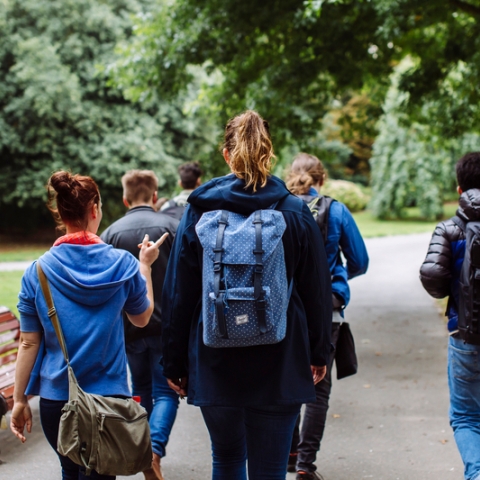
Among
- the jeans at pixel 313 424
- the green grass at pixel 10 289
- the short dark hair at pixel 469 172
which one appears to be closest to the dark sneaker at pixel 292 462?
the jeans at pixel 313 424

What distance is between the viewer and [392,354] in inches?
303

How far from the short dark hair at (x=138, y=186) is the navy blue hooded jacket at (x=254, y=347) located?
1730 mm

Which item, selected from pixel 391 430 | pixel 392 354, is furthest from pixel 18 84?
pixel 391 430

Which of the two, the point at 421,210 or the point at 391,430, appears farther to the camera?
the point at 421,210

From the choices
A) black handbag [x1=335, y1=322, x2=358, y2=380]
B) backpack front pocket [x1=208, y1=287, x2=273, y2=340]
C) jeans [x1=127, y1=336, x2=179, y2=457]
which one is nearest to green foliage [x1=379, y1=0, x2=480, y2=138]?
black handbag [x1=335, y1=322, x2=358, y2=380]

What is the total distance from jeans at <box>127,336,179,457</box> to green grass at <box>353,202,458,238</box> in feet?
68.8

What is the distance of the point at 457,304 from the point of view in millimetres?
3529

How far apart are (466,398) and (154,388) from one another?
1.96 meters

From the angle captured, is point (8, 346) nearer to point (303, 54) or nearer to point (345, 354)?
point (345, 354)

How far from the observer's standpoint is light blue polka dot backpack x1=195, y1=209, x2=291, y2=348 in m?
2.43

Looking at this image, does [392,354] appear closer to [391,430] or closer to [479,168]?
[391,430]

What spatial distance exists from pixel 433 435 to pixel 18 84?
19.3 meters

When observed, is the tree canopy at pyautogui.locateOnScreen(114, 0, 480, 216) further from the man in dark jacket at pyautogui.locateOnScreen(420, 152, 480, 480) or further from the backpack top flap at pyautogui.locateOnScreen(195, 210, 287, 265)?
the backpack top flap at pyautogui.locateOnScreen(195, 210, 287, 265)

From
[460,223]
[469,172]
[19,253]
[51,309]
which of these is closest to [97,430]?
[51,309]
